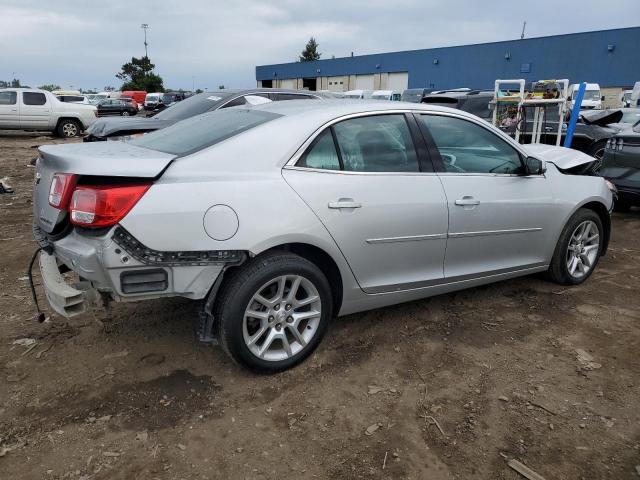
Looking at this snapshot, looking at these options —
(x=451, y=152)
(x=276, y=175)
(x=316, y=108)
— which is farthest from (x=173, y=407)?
(x=451, y=152)

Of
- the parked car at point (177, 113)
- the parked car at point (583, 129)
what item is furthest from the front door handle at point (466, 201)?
the parked car at point (583, 129)

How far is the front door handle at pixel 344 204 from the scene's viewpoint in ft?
9.61

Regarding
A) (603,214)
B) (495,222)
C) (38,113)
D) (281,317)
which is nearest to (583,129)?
(603,214)

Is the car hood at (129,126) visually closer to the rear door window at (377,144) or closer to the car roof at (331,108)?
the car roof at (331,108)

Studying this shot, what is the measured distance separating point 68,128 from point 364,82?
116ft

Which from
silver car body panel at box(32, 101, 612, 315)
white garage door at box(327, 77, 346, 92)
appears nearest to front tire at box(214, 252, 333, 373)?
silver car body panel at box(32, 101, 612, 315)

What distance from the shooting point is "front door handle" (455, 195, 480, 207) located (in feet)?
11.3

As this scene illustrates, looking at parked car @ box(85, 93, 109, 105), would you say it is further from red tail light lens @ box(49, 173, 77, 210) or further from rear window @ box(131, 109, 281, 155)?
red tail light lens @ box(49, 173, 77, 210)

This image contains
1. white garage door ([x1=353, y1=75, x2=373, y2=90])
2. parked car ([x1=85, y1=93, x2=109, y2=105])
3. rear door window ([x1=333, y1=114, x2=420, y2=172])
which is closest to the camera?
rear door window ([x1=333, y1=114, x2=420, y2=172])

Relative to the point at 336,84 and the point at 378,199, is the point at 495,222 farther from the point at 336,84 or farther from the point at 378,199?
the point at 336,84

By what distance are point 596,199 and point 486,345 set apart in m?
1.95

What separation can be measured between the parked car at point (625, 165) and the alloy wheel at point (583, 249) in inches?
102

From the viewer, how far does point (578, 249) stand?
446 centimetres

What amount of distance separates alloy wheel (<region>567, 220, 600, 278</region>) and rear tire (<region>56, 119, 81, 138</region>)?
17642 millimetres
